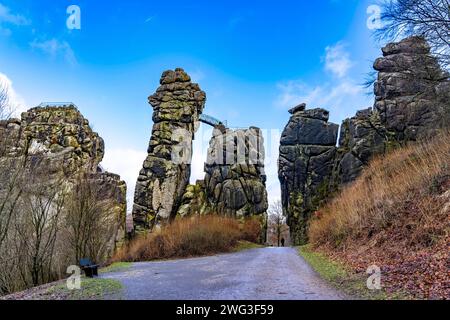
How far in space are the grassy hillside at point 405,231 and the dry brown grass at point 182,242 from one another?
23.7ft

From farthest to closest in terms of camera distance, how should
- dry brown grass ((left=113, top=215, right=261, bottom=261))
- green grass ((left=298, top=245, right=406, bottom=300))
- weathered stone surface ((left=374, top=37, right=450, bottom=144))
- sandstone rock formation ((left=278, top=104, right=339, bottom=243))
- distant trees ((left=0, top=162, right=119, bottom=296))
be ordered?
1. sandstone rock formation ((left=278, top=104, right=339, bottom=243))
2. weathered stone surface ((left=374, top=37, right=450, bottom=144))
3. dry brown grass ((left=113, top=215, right=261, bottom=261))
4. distant trees ((left=0, top=162, right=119, bottom=296))
5. green grass ((left=298, top=245, right=406, bottom=300))

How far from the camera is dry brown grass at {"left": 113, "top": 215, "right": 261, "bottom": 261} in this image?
1792cm

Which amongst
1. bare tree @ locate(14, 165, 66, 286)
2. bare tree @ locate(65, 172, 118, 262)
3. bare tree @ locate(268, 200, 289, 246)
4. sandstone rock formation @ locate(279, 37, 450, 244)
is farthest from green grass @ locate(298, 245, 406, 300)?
bare tree @ locate(268, 200, 289, 246)

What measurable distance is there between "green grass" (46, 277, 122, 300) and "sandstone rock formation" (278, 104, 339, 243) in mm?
27991

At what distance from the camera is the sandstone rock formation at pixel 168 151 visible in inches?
1284

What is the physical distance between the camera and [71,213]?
12.3 m

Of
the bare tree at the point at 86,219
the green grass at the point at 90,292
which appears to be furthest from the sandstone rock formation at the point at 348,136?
the green grass at the point at 90,292

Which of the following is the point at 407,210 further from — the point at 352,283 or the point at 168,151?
the point at 168,151

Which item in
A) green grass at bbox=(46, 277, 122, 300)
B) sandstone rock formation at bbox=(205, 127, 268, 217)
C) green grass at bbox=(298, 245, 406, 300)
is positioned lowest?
green grass at bbox=(46, 277, 122, 300)

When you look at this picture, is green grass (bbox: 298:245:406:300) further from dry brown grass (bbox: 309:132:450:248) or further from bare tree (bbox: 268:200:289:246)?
bare tree (bbox: 268:200:289:246)

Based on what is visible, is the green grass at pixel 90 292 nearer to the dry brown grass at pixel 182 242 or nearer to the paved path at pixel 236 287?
the paved path at pixel 236 287

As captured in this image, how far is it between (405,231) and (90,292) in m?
7.51
